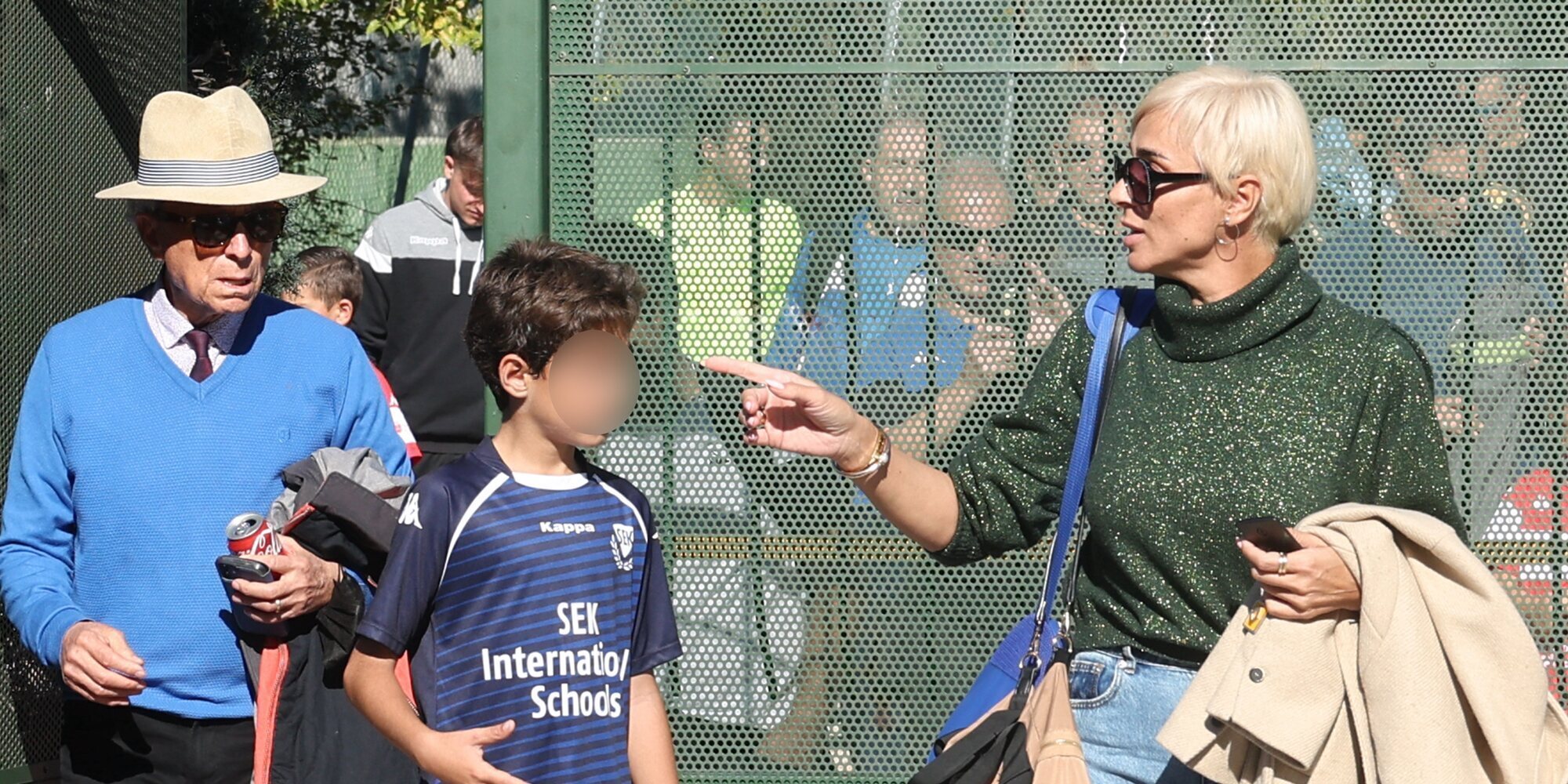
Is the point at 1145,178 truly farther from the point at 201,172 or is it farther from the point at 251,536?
the point at 201,172

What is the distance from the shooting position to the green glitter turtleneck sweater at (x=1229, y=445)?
273cm

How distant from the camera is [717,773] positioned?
4.31m

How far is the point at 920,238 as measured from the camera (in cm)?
425

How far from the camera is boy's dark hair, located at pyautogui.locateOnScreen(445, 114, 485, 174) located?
6.31 meters

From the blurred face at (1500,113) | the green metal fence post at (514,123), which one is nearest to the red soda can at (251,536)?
the green metal fence post at (514,123)

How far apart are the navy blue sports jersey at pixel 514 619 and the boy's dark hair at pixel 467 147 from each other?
3.51 metres

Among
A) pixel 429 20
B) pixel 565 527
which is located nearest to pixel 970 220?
pixel 565 527

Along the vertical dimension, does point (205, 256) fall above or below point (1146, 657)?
above

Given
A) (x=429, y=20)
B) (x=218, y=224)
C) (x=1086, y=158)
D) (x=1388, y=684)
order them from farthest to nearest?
(x=429, y=20) < (x=1086, y=158) < (x=218, y=224) < (x=1388, y=684)

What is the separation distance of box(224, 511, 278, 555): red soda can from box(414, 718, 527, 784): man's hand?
60cm

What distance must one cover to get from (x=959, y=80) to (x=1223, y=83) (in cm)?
140

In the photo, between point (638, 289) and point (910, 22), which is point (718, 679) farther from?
point (910, 22)

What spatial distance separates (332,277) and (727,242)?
2542 mm

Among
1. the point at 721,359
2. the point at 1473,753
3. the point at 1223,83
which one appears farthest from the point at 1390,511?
the point at 721,359
